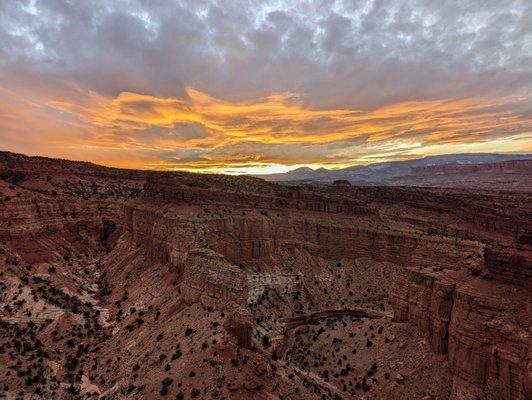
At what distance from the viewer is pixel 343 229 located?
191 feet

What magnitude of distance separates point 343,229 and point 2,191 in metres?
46.6

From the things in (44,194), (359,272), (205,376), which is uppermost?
(44,194)

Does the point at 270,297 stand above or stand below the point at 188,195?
below

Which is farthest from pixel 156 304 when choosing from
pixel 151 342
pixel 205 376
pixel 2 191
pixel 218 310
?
pixel 2 191

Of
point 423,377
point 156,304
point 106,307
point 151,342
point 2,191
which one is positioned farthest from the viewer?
point 2,191

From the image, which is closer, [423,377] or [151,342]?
[423,377]

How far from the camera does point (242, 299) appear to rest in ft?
97.0

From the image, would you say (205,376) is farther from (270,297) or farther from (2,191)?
(2,191)

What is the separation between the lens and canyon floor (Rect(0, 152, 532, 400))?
77.1 ft

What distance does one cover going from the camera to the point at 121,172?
326 ft

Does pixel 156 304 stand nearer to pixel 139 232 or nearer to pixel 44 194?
pixel 139 232

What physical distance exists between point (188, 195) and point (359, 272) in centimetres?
2516

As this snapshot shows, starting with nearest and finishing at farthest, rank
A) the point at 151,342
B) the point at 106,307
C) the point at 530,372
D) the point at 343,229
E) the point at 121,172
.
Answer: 1. the point at 530,372
2. the point at 151,342
3. the point at 106,307
4. the point at 343,229
5. the point at 121,172

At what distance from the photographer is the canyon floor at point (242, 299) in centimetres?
2350
